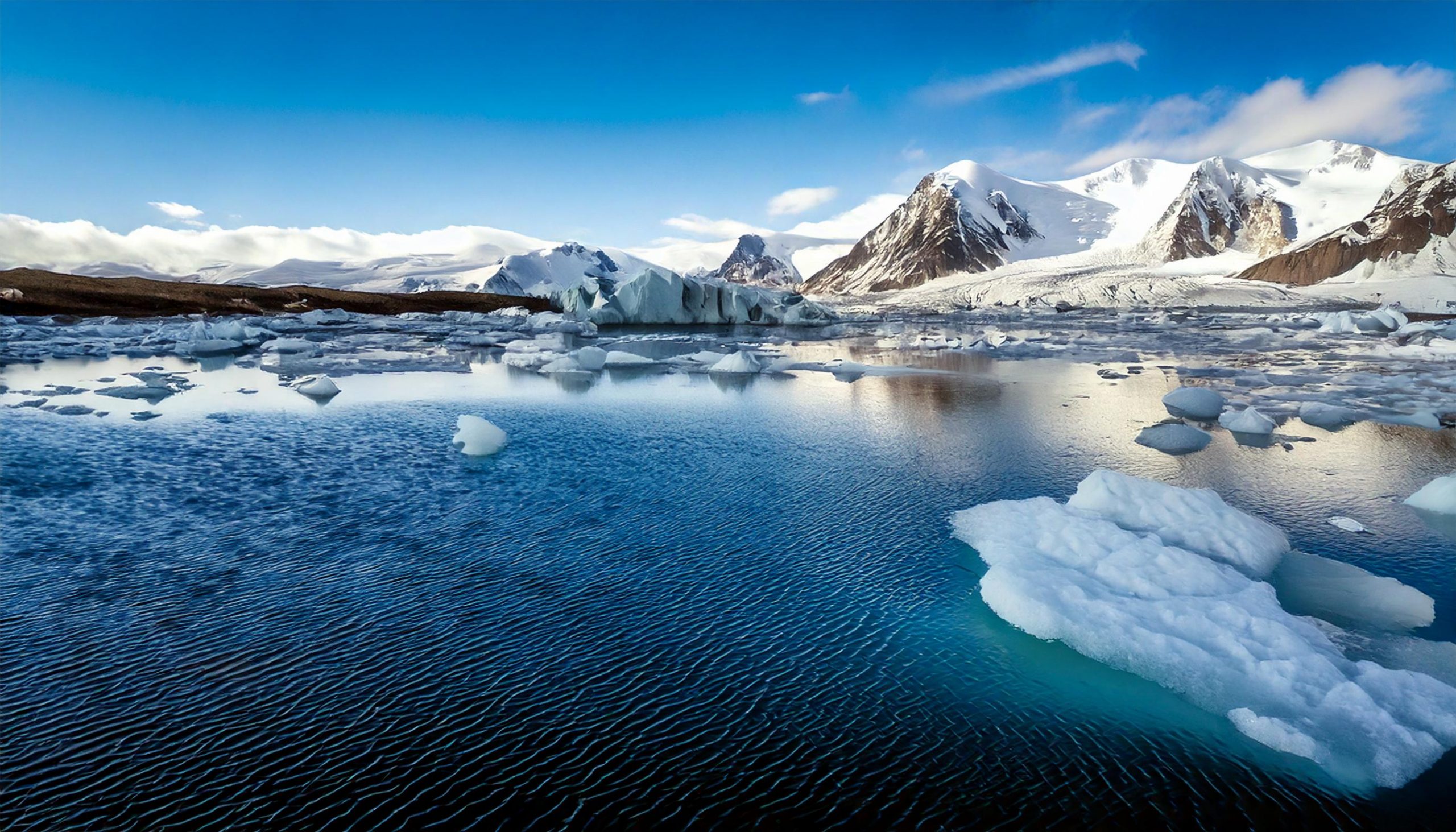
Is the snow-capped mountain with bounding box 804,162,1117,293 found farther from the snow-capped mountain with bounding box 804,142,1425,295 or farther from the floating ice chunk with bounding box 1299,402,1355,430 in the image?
the floating ice chunk with bounding box 1299,402,1355,430

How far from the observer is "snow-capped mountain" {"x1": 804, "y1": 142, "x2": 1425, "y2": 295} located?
12825cm

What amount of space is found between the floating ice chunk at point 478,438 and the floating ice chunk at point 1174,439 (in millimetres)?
8204

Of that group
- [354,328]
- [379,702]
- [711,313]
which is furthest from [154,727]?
[711,313]

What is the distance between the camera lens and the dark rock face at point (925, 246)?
16188 cm

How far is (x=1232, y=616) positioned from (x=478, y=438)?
765cm

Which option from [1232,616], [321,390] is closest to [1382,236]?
[1232,616]

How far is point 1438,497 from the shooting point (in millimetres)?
6719

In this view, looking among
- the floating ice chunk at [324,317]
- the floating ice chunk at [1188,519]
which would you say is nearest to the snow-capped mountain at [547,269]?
the floating ice chunk at [324,317]

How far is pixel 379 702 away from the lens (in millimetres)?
3611

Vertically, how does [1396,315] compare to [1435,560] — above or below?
above

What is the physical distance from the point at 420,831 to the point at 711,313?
4575 cm

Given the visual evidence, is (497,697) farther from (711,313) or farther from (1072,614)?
(711,313)

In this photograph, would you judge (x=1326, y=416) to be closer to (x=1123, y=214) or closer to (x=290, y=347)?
(x=290, y=347)

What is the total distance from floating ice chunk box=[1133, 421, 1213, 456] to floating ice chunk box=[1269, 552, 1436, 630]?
4218 mm
